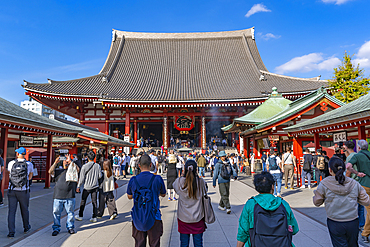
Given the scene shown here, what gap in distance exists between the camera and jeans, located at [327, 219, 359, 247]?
3.04 meters

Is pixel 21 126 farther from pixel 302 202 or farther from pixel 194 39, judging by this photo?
pixel 194 39

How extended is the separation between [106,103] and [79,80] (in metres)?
5.06

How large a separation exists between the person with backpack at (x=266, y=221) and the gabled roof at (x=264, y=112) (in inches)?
499

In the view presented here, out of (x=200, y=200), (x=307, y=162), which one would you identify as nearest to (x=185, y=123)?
(x=307, y=162)

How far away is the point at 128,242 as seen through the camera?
459cm

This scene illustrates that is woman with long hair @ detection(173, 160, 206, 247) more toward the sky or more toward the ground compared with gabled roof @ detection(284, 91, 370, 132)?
more toward the ground

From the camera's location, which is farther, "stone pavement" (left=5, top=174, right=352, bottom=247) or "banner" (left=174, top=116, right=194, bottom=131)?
"banner" (left=174, top=116, right=194, bottom=131)

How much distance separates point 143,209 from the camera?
3.03 m

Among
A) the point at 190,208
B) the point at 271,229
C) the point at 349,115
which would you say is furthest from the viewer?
the point at 349,115

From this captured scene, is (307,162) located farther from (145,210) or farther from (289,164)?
(145,210)

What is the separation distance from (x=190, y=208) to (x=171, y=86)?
20607mm

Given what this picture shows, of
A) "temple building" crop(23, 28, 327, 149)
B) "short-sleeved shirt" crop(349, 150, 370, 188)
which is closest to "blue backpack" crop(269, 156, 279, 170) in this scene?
"short-sleeved shirt" crop(349, 150, 370, 188)

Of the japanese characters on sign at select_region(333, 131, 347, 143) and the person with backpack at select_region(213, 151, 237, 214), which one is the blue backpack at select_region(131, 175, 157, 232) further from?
the japanese characters on sign at select_region(333, 131, 347, 143)

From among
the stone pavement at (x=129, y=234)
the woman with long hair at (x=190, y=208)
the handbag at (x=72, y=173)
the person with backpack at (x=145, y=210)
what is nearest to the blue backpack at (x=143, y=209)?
the person with backpack at (x=145, y=210)
